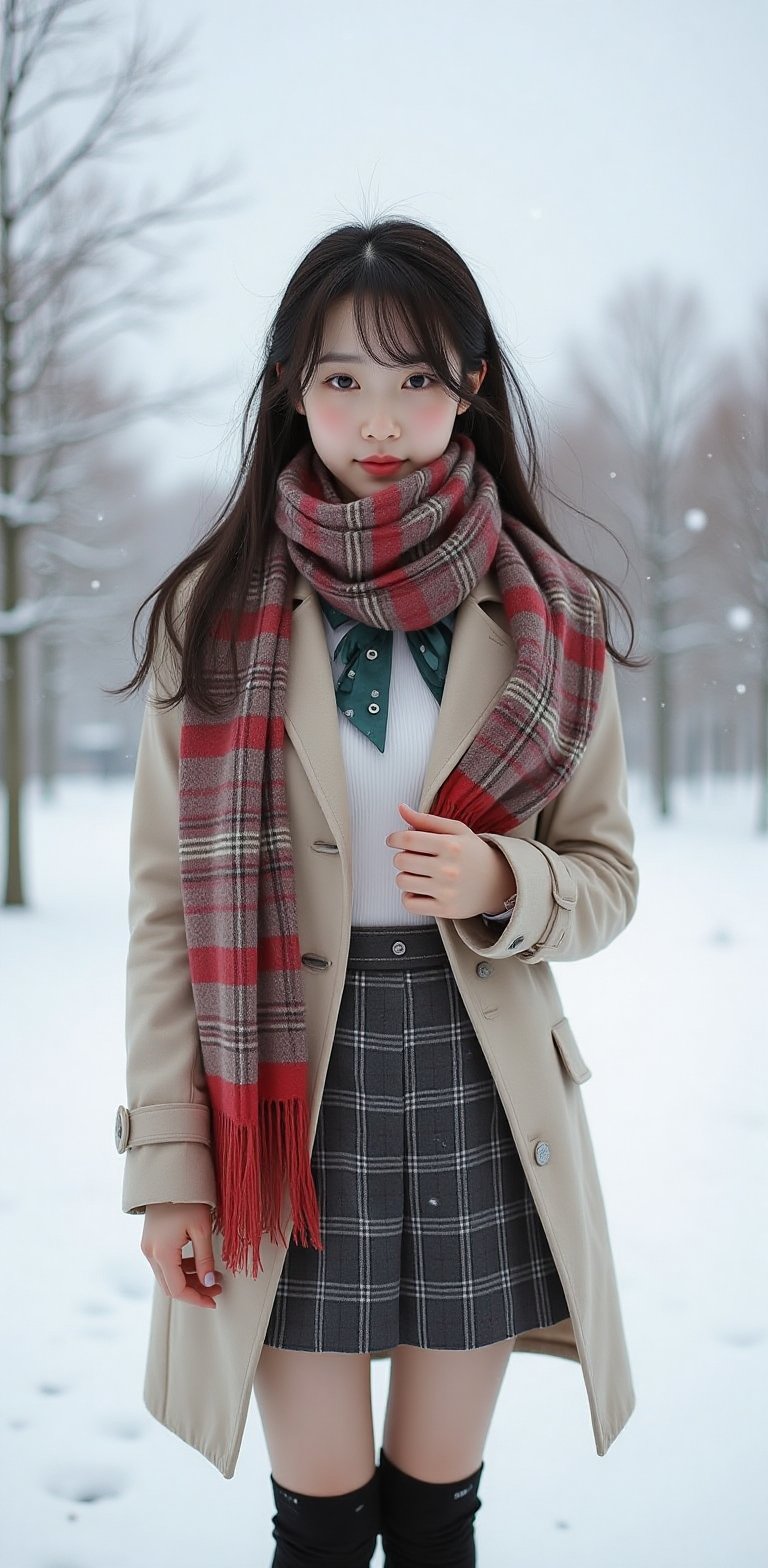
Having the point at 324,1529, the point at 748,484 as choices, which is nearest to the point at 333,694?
the point at 324,1529

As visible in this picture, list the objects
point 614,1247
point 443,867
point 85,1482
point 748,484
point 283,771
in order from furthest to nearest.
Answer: point 748,484 < point 614,1247 < point 85,1482 < point 283,771 < point 443,867

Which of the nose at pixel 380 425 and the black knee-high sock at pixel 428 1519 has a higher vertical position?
the nose at pixel 380 425

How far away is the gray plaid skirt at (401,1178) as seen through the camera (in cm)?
117

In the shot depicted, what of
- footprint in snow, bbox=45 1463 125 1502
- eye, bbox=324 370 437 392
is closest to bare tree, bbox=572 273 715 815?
eye, bbox=324 370 437 392

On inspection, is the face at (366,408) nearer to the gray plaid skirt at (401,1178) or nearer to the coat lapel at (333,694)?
the coat lapel at (333,694)

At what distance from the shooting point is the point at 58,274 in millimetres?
3678

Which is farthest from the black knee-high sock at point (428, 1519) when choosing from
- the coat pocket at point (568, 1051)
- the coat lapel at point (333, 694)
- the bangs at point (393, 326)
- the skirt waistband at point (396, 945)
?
the bangs at point (393, 326)

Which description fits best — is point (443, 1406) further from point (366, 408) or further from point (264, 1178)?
point (366, 408)

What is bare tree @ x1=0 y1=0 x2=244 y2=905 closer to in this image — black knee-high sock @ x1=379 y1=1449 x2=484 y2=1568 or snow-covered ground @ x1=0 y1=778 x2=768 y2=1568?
snow-covered ground @ x1=0 y1=778 x2=768 y2=1568

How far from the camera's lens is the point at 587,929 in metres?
1.25

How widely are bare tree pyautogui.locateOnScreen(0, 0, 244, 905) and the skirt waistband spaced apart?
9.21ft

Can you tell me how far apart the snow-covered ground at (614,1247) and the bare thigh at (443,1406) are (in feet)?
2.32

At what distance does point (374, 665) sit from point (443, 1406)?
31.8 inches

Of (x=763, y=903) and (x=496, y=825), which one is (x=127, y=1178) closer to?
(x=496, y=825)
